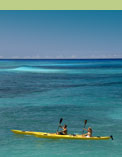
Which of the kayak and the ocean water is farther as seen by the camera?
the kayak

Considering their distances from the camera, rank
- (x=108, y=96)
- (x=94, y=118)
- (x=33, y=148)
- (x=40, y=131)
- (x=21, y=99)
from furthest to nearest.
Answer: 1. (x=108, y=96)
2. (x=21, y=99)
3. (x=94, y=118)
4. (x=40, y=131)
5. (x=33, y=148)

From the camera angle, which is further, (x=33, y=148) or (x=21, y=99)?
(x=21, y=99)

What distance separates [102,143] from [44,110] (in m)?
12.4

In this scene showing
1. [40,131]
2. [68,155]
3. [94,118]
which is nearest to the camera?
[68,155]

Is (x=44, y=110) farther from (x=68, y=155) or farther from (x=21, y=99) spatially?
(x=68, y=155)

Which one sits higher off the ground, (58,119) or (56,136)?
(58,119)

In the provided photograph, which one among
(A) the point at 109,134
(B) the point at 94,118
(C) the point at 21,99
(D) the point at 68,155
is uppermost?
(C) the point at 21,99

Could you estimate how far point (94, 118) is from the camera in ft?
99.2

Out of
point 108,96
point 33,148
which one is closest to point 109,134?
point 33,148

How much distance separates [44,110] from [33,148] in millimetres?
12080

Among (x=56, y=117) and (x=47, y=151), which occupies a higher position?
(x=56, y=117)

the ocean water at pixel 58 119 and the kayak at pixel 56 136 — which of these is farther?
the kayak at pixel 56 136

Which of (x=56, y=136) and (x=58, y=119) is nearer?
(x=56, y=136)

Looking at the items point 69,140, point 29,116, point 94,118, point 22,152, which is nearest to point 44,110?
point 29,116
